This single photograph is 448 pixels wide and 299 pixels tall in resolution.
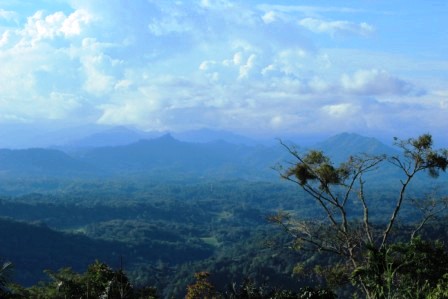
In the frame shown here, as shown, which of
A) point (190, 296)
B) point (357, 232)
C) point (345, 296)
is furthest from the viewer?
point (345, 296)

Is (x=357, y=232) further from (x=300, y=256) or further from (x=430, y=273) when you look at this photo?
(x=300, y=256)

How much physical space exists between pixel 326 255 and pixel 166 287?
54.7m

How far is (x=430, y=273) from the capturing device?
32.6 meters

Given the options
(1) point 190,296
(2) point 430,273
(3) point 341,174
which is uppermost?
(3) point 341,174

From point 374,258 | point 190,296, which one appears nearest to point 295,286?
point 190,296

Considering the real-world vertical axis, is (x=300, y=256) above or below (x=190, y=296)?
below

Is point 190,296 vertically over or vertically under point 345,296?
over

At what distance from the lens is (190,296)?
53.4 metres

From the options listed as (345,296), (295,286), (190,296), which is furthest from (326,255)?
(190,296)

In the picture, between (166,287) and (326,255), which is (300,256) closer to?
(326,255)

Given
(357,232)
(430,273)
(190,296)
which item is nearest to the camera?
(357,232)

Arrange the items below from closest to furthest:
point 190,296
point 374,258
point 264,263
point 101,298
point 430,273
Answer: point 374,258 → point 430,273 → point 101,298 → point 190,296 → point 264,263

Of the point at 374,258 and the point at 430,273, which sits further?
the point at 430,273

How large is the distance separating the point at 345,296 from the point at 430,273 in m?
123
